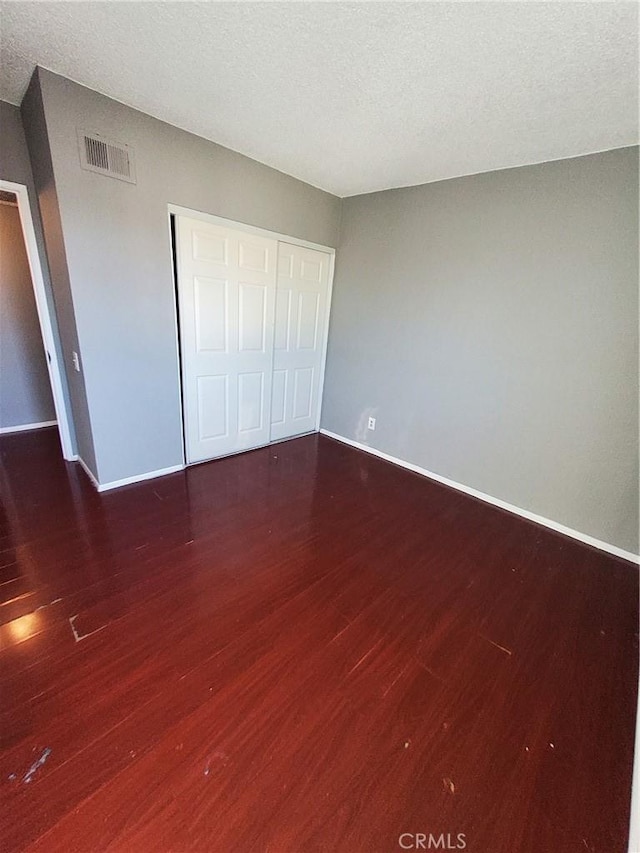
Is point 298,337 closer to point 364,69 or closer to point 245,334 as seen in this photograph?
point 245,334

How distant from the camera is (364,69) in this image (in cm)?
159

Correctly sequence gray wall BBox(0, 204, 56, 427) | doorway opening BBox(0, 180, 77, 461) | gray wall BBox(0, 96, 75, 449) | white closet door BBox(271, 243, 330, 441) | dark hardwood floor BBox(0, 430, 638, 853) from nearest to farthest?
dark hardwood floor BBox(0, 430, 638, 853), gray wall BBox(0, 96, 75, 449), doorway opening BBox(0, 180, 77, 461), gray wall BBox(0, 204, 56, 427), white closet door BBox(271, 243, 330, 441)

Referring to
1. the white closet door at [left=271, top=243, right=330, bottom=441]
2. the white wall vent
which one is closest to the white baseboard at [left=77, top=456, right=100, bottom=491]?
the white closet door at [left=271, top=243, right=330, bottom=441]

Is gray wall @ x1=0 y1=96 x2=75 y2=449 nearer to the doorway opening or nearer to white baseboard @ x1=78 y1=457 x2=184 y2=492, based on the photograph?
the doorway opening

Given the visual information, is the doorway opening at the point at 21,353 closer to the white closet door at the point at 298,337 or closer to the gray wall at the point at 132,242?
the gray wall at the point at 132,242

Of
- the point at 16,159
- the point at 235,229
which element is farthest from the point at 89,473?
the point at 235,229

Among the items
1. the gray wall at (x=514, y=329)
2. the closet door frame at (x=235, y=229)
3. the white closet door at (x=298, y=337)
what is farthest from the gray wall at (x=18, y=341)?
the gray wall at (x=514, y=329)

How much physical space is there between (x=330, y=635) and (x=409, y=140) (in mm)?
2934

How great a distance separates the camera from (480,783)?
3.67 ft

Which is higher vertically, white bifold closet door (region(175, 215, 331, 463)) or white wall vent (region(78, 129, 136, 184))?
white wall vent (region(78, 129, 136, 184))

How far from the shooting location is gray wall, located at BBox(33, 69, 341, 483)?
196 centimetres

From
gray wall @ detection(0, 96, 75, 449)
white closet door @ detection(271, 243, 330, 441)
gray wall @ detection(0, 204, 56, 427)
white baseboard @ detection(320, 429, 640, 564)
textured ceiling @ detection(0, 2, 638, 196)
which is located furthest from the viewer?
white closet door @ detection(271, 243, 330, 441)

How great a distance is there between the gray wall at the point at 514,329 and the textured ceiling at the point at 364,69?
342 millimetres

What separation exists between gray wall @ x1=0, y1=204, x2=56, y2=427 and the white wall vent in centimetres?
183
